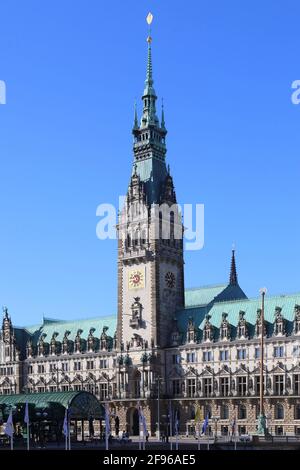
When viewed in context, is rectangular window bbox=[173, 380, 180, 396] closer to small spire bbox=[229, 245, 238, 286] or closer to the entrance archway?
the entrance archway

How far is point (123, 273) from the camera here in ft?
484

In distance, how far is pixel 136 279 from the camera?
144750mm

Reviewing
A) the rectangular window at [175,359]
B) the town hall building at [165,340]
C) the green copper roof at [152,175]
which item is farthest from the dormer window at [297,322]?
the green copper roof at [152,175]

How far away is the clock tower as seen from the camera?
465 ft

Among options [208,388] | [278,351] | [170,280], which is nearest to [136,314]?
[170,280]

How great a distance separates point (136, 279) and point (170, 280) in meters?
6.56

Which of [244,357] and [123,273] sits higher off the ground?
[123,273]

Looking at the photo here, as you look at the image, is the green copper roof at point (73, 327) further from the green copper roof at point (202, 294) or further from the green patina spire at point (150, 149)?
the green patina spire at point (150, 149)

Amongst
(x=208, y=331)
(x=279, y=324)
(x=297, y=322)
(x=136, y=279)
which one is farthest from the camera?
(x=136, y=279)

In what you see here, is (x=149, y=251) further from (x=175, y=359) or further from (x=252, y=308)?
(x=252, y=308)
